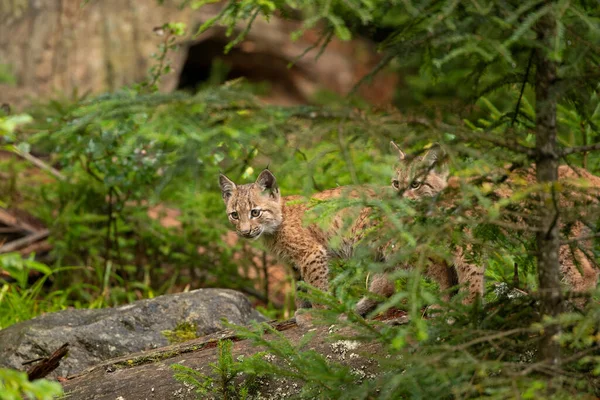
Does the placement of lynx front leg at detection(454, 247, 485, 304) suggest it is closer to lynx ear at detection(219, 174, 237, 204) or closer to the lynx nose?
the lynx nose

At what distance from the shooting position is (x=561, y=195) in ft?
12.2

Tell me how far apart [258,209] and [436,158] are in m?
2.79

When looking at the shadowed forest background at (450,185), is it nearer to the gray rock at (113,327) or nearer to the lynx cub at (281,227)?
the lynx cub at (281,227)

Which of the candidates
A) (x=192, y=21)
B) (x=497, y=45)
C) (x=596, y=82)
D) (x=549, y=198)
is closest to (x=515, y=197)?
(x=549, y=198)

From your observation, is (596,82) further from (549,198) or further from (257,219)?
(257,219)

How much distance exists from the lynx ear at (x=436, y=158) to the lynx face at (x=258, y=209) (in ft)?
4.12

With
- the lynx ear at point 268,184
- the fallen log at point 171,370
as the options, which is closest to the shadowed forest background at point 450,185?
the fallen log at point 171,370

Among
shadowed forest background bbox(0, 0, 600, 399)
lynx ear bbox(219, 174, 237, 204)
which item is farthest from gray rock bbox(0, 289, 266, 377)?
shadowed forest background bbox(0, 0, 600, 399)

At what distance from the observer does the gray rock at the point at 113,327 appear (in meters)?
5.65

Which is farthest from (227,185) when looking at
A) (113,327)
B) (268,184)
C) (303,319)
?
(303,319)

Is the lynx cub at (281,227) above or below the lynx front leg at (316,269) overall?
above

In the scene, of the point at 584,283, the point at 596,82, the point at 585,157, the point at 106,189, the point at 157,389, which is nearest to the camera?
the point at 596,82

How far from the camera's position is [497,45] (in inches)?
125

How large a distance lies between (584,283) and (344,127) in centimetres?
280
